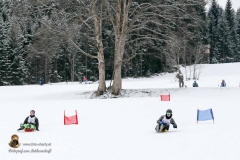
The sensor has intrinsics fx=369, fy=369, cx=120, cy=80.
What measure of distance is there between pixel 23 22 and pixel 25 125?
47.2 feet

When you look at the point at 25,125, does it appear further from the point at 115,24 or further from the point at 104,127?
the point at 115,24

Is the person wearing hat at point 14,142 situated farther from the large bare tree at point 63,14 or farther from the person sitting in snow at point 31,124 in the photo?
the large bare tree at point 63,14

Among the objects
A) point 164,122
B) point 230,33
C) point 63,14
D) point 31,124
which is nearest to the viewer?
point 164,122

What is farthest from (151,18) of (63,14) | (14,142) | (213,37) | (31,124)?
(213,37)

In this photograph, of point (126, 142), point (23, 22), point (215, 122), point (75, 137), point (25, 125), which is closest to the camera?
point (126, 142)

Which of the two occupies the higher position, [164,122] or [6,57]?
[6,57]

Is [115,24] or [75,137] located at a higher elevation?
[115,24]

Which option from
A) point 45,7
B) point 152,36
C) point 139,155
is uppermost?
point 45,7

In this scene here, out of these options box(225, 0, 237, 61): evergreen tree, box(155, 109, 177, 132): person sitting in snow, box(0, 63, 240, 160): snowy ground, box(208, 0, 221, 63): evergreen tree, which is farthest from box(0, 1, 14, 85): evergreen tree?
box(225, 0, 237, 61): evergreen tree

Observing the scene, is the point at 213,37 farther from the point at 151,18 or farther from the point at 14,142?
the point at 14,142

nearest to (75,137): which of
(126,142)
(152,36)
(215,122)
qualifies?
(126,142)

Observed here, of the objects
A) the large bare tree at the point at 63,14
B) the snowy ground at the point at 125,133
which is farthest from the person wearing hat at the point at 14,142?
the large bare tree at the point at 63,14

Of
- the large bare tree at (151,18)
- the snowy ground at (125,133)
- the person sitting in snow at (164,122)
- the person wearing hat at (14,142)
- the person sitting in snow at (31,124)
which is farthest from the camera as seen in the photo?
the large bare tree at (151,18)

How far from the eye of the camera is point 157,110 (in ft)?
65.9
